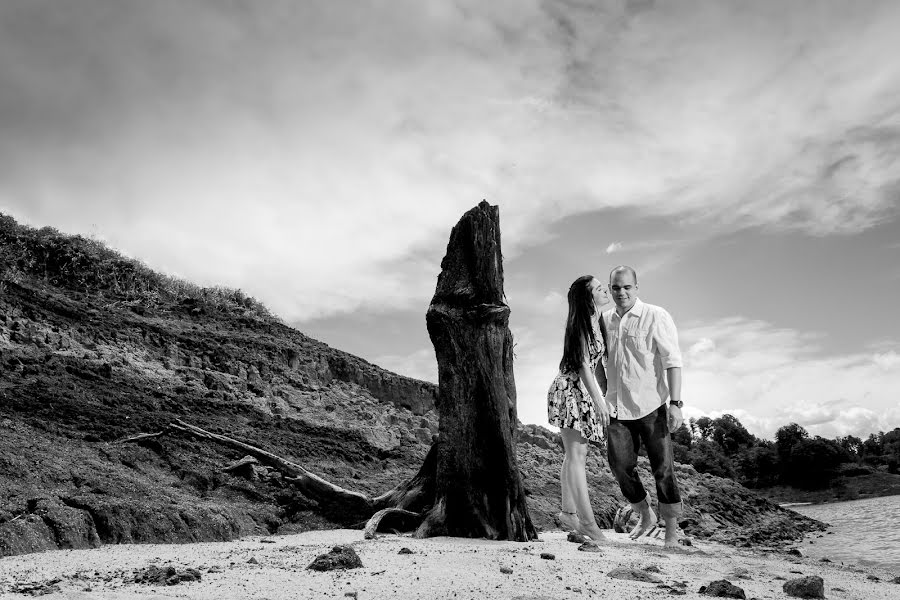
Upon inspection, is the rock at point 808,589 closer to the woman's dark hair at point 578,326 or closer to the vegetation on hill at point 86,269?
the woman's dark hair at point 578,326

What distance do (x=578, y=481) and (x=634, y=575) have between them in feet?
6.72

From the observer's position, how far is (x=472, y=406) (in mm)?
7094

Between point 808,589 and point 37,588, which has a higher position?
point 808,589

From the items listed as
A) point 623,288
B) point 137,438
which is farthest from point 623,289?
point 137,438

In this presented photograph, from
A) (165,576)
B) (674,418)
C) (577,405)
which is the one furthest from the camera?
(577,405)

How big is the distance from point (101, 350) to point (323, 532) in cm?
1000

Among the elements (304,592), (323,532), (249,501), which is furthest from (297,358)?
(304,592)

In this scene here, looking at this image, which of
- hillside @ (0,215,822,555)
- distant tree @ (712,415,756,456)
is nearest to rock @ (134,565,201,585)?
hillside @ (0,215,822,555)

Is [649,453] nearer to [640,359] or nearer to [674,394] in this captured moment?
[674,394]

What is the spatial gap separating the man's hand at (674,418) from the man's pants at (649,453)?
0.35 feet

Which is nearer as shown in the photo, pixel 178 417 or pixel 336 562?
pixel 336 562

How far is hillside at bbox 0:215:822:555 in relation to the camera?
721 centimetres

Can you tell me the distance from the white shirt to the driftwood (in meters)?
1.27

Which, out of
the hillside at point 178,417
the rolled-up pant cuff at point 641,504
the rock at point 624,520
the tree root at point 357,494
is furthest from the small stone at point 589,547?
the rock at point 624,520
